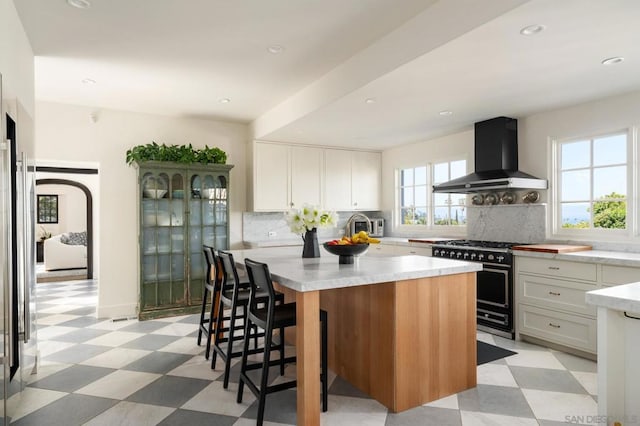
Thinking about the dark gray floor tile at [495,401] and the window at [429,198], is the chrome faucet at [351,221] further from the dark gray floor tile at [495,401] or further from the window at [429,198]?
the dark gray floor tile at [495,401]

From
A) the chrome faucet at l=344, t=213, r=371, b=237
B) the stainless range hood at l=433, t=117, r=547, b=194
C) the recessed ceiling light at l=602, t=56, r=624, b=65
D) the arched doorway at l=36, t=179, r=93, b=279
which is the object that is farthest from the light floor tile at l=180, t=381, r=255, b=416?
the arched doorway at l=36, t=179, r=93, b=279

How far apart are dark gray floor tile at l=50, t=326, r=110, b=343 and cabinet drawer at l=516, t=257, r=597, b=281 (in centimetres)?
426

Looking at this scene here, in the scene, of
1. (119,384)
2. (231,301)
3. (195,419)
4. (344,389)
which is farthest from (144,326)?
(344,389)

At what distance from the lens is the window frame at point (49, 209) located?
10812 mm

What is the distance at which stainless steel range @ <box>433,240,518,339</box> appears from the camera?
3830 mm

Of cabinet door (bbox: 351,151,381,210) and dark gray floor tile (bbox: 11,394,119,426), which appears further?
cabinet door (bbox: 351,151,381,210)

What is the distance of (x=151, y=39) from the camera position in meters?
2.96

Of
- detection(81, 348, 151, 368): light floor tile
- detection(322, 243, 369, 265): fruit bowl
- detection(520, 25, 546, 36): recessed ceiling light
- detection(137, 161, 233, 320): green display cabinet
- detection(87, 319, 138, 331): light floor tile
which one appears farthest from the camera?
detection(137, 161, 233, 320): green display cabinet

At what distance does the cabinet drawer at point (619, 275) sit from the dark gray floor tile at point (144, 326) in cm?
425

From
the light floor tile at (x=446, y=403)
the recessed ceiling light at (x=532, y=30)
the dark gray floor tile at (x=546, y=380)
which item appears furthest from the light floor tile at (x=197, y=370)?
the recessed ceiling light at (x=532, y=30)

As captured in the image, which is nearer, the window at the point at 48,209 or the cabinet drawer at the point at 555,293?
the cabinet drawer at the point at 555,293

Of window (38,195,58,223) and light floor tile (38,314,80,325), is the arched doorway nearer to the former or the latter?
window (38,195,58,223)

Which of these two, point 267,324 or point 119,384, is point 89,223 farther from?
point 267,324

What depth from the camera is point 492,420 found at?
2293mm
